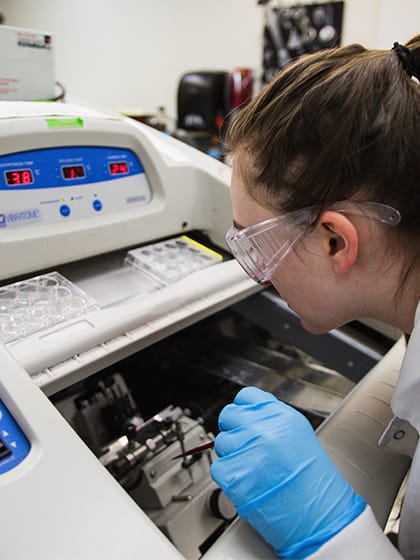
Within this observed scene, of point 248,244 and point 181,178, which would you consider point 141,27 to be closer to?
point 181,178

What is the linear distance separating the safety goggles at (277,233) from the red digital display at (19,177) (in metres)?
0.42

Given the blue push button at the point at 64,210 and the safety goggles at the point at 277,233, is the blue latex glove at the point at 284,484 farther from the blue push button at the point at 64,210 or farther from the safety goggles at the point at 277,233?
the blue push button at the point at 64,210

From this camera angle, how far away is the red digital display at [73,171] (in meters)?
0.88

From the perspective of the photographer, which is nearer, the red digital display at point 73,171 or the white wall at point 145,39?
the red digital display at point 73,171

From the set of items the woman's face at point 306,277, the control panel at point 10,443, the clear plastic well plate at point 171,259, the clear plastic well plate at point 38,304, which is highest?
the woman's face at point 306,277

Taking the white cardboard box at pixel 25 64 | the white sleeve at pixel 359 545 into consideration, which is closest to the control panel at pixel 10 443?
the white sleeve at pixel 359 545

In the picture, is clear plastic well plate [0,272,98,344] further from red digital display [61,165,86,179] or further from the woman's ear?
the woman's ear

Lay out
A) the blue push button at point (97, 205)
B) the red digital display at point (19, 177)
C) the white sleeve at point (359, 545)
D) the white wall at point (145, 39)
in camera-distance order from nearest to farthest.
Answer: the white sleeve at point (359, 545) < the red digital display at point (19, 177) < the blue push button at point (97, 205) < the white wall at point (145, 39)

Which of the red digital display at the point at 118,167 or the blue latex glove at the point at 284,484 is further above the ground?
the red digital display at the point at 118,167

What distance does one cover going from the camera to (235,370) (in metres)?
1.16

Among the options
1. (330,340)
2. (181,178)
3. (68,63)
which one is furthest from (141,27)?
(330,340)

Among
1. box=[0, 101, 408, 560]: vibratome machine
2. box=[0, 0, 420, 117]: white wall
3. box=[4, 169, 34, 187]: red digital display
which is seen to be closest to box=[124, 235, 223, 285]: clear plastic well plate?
box=[0, 101, 408, 560]: vibratome machine

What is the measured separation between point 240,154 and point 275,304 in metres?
0.57

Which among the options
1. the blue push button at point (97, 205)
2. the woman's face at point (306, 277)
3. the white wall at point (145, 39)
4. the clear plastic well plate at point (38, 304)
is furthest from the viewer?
the white wall at point (145, 39)
